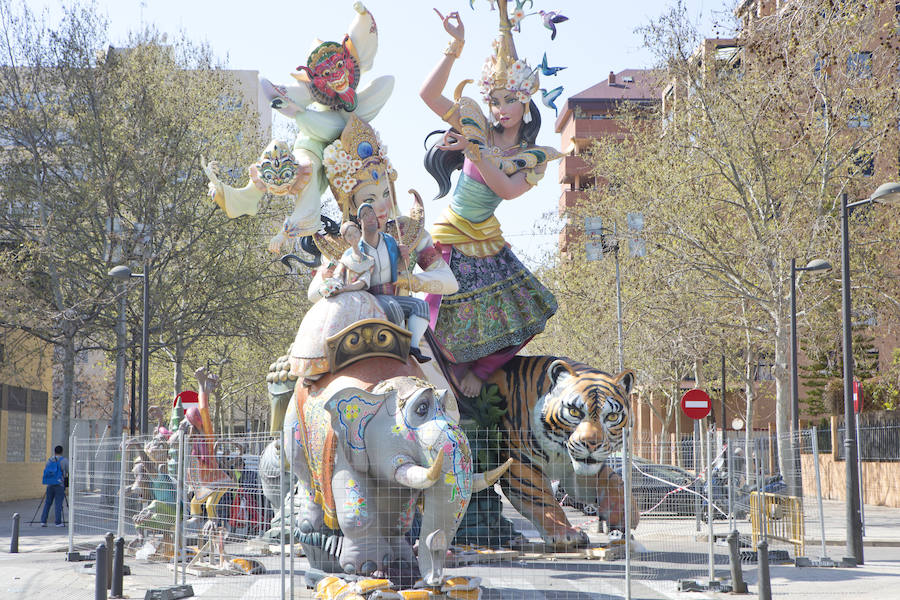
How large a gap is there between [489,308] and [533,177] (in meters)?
1.75

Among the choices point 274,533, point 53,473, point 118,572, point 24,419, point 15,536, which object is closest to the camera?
point 118,572

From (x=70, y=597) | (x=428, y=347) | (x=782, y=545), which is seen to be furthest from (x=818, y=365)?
(x=70, y=597)

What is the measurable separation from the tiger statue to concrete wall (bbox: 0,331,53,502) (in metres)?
17.6

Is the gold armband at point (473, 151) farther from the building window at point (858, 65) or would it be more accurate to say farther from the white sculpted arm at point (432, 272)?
the building window at point (858, 65)

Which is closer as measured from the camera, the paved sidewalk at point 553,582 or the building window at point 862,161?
the paved sidewalk at point 553,582

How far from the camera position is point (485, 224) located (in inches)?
487

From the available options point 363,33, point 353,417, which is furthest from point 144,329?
point 353,417

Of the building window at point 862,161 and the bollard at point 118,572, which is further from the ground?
the building window at point 862,161

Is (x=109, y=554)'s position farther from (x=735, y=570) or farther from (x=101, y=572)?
(x=735, y=570)

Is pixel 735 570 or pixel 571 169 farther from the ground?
pixel 571 169

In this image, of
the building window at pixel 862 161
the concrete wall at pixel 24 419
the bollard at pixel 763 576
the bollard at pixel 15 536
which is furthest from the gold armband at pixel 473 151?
the concrete wall at pixel 24 419

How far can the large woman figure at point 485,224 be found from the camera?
11.9m

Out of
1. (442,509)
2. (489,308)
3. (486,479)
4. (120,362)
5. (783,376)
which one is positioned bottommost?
(442,509)

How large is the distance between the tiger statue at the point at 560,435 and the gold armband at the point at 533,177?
7.10ft
